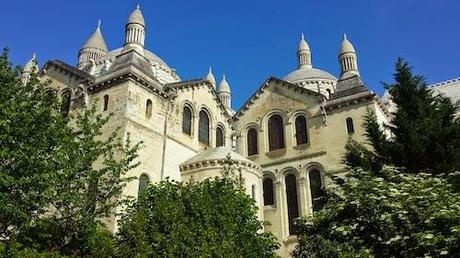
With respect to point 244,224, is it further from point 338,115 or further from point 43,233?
point 338,115

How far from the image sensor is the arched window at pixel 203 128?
28.4 m

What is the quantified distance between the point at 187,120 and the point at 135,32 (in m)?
5.94

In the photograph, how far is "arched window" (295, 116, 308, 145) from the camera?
94.0 feet

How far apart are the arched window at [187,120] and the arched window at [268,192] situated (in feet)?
18.7

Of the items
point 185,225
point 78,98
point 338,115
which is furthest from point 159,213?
point 338,115

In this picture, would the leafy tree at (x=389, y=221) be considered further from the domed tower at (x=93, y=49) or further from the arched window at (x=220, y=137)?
the domed tower at (x=93, y=49)

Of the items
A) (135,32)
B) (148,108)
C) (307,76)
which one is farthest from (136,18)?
(307,76)

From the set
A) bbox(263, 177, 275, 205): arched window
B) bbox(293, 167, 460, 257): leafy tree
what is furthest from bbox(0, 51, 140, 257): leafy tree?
bbox(263, 177, 275, 205): arched window

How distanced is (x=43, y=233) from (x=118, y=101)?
10.1 meters

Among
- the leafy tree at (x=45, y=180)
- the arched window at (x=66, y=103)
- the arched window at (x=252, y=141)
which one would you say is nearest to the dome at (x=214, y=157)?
the arched window at (x=252, y=141)

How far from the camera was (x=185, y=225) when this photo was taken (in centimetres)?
1351

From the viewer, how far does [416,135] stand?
16.0m

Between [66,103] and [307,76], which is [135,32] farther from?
[307,76]

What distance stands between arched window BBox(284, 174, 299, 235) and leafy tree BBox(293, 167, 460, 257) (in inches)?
476
